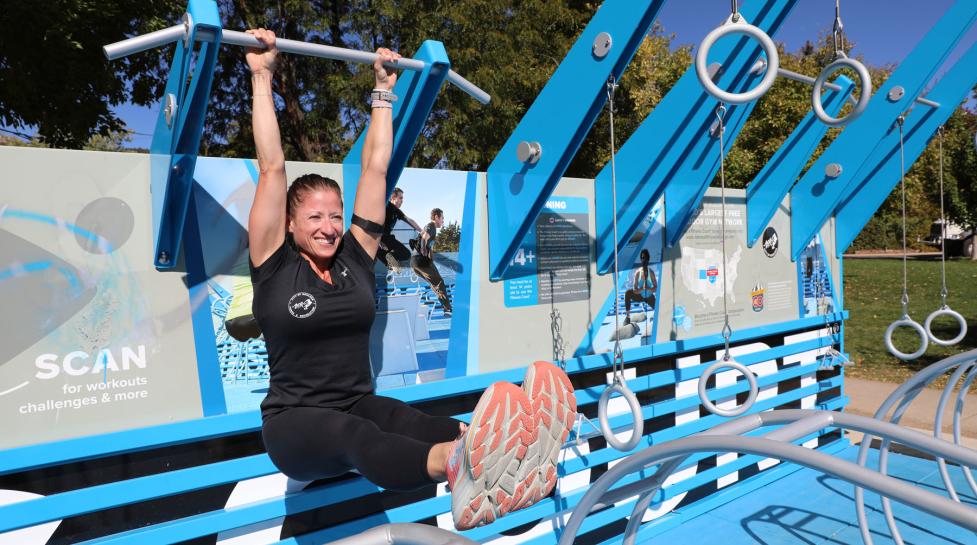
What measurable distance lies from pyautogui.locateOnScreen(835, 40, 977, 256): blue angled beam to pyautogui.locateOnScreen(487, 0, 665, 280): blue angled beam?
3.14 metres

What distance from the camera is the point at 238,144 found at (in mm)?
10898

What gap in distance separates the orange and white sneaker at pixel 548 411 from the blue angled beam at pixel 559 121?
1473mm

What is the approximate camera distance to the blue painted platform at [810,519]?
4.05 meters

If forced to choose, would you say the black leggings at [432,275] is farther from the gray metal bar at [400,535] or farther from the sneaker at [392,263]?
the gray metal bar at [400,535]

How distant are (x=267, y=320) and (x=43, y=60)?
7025 millimetres

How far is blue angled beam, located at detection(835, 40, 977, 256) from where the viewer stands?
4.68 meters

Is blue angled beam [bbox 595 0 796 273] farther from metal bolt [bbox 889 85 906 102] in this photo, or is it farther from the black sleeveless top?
the black sleeveless top

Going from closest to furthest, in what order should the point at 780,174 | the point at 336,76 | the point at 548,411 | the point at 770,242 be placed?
the point at 548,411 < the point at 780,174 < the point at 770,242 < the point at 336,76

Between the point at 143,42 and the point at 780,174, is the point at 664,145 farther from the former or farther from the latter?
the point at 143,42

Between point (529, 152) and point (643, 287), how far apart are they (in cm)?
155

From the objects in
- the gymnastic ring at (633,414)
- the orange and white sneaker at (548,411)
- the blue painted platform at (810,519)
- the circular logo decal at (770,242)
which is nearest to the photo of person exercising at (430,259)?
the gymnastic ring at (633,414)

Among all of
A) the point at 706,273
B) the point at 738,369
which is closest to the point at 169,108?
the point at 738,369

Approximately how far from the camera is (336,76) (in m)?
8.86

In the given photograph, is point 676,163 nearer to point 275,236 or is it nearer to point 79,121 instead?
point 275,236
